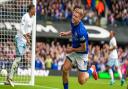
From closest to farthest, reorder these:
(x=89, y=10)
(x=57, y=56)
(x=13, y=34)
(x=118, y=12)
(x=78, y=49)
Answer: (x=78, y=49) → (x=13, y=34) → (x=57, y=56) → (x=89, y=10) → (x=118, y=12)

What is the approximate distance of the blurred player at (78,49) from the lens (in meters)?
16.1

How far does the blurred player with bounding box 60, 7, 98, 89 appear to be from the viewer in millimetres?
16078

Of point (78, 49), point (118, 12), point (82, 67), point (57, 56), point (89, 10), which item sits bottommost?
point (57, 56)

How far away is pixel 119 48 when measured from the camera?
118 ft

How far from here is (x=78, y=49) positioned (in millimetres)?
16047

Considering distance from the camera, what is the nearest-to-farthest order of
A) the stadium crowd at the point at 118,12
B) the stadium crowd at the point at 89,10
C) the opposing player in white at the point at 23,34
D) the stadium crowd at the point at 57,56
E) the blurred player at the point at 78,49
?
the blurred player at the point at 78,49, the opposing player in white at the point at 23,34, the stadium crowd at the point at 57,56, the stadium crowd at the point at 89,10, the stadium crowd at the point at 118,12

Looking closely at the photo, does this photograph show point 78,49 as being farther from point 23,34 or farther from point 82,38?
point 23,34

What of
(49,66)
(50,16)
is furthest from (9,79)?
(50,16)

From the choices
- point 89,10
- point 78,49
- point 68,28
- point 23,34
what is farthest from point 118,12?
point 78,49

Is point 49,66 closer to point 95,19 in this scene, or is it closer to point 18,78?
point 95,19

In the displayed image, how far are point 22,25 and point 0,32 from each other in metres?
2.30

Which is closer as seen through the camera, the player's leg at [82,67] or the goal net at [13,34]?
the player's leg at [82,67]

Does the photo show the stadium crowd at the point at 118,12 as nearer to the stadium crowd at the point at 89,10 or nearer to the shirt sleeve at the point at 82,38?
the stadium crowd at the point at 89,10

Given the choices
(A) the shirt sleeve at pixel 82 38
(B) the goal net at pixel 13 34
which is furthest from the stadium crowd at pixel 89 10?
(A) the shirt sleeve at pixel 82 38
